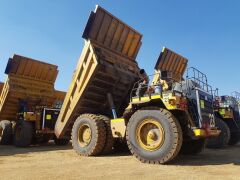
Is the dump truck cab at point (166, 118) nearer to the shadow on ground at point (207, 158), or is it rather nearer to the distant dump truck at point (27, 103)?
the shadow on ground at point (207, 158)

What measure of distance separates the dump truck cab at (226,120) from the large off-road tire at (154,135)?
14.9ft

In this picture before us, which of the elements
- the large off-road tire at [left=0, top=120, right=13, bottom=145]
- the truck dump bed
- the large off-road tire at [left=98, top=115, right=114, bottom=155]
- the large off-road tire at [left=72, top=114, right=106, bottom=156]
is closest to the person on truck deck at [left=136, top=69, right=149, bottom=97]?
the large off-road tire at [left=98, top=115, right=114, bottom=155]

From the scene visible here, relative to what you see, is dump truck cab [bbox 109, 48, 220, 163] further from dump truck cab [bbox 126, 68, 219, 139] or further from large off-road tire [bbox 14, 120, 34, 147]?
large off-road tire [bbox 14, 120, 34, 147]

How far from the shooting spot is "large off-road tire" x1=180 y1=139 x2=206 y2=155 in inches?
327

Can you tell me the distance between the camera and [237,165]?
634 cm

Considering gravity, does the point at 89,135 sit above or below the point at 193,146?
below

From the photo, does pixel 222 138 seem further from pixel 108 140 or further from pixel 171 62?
pixel 171 62

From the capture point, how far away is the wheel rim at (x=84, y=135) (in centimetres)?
856

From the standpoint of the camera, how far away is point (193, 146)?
27.3 feet

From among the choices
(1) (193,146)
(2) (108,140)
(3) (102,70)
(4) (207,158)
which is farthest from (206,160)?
(3) (102,70)

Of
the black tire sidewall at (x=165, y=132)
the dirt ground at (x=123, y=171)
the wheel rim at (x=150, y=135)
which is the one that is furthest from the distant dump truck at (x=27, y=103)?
the wheel rim at (x=150, y=135)

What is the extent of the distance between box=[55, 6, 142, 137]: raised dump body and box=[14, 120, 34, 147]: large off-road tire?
228 centimetres

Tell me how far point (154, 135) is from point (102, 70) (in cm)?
287

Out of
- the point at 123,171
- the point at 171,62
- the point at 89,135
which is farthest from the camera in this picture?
the point at 171,62
